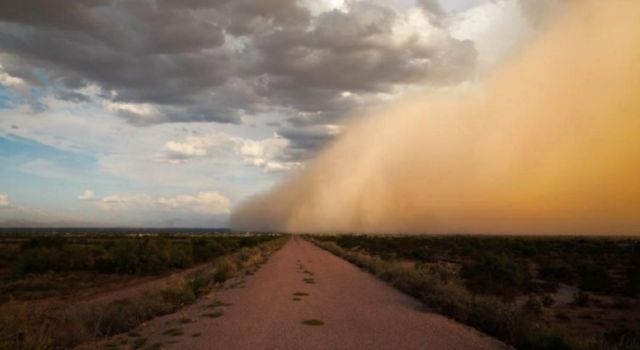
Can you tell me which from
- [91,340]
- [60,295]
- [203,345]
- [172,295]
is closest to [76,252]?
[60,295]

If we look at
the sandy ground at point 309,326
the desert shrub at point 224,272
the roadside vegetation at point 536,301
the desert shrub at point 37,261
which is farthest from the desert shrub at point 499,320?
the desert shrub at point 37,261

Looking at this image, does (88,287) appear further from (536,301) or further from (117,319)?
(536,301)

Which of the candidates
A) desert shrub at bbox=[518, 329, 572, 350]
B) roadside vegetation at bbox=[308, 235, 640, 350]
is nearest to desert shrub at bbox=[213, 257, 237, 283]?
roadside vegetation at bbox=[308, 235, 640, 350]

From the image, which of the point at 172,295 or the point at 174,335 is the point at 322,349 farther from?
the point at 172,295

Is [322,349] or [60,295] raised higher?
[322,349]

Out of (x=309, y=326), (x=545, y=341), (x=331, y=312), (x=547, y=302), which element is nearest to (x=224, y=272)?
(x=331, y=312)

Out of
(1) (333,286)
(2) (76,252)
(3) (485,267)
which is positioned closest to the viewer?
(1) (333,286)

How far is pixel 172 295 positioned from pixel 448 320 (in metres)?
9.60

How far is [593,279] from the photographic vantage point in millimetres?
28891

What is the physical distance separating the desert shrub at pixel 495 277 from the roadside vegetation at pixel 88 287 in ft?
46.4

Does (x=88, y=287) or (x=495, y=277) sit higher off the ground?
(x=495, y=277)

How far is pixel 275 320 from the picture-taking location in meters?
12.0

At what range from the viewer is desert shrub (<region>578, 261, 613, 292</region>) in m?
26.8

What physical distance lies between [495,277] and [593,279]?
24.2ft
